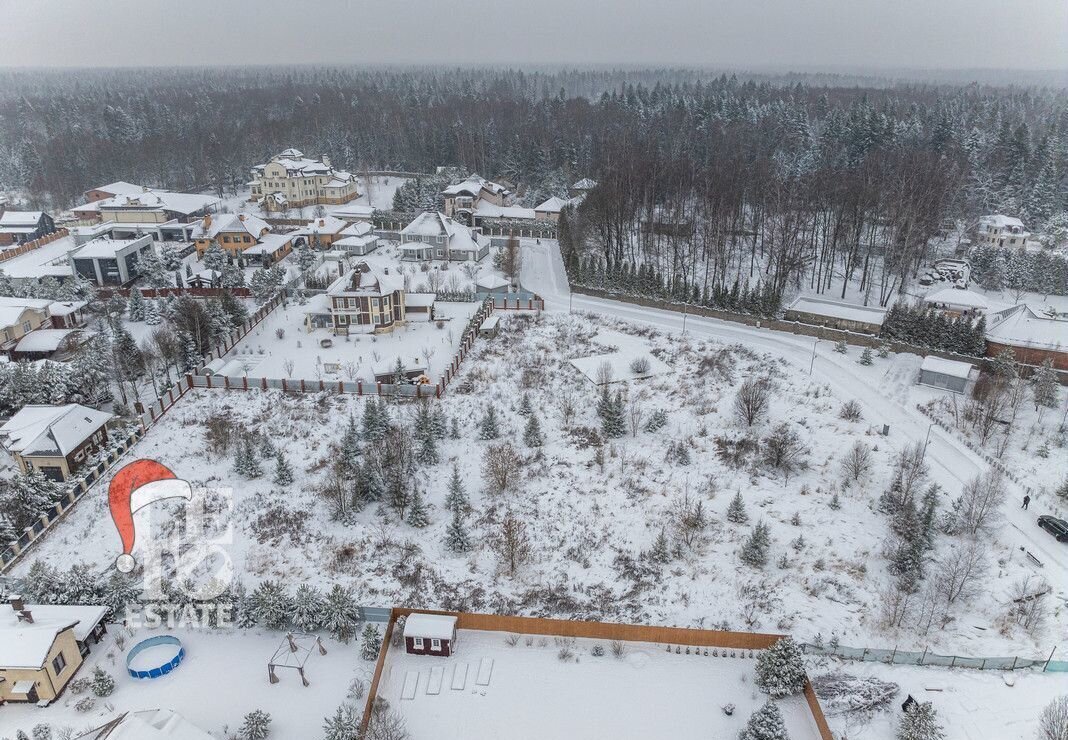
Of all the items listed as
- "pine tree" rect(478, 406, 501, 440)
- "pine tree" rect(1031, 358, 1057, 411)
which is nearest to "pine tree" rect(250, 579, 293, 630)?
"pine tree" rect(478, 406, 501, 440)

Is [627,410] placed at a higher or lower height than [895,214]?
lower

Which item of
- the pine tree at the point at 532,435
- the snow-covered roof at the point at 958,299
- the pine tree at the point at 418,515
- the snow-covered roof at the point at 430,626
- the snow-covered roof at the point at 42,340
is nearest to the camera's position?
the snow-covered roof at the point at 430,626

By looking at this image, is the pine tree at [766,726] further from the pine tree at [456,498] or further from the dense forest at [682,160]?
the dense forest at [682,160]

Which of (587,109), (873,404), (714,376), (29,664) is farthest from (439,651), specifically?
(587,109)

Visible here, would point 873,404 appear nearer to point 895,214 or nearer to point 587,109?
point 895,214

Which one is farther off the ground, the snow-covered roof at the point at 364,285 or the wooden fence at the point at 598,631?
the snow-covered roof at the point at 364,285

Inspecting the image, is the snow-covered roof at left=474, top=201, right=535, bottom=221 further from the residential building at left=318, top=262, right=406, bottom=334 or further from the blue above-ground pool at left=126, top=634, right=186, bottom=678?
the blue above-ground pool at left=126, top=634, right=186, bottom=678

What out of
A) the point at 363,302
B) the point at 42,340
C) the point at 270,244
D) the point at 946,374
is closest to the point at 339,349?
the point at 363,302

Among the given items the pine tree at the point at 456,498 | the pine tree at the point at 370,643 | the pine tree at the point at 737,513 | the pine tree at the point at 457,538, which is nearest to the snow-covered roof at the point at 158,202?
the pine tree at the point at 456,498
